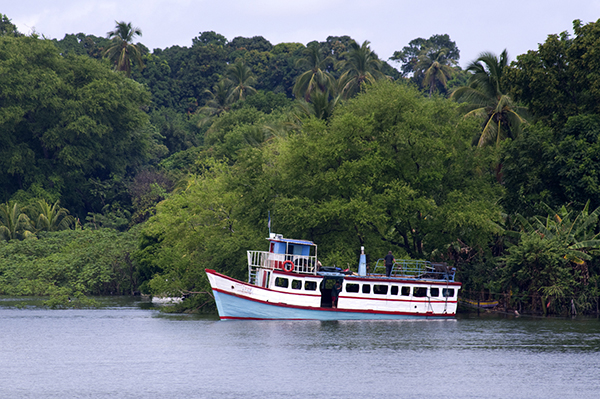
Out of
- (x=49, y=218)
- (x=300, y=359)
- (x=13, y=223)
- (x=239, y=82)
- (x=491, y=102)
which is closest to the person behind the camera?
(x=300, y=359)

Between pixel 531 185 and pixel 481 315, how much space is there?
9.37 meters

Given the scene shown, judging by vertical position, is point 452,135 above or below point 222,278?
above

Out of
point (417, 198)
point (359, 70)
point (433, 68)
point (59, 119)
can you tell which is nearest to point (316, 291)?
point (417, 198)

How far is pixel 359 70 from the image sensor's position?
98.9 meters

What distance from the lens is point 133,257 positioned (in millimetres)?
68438

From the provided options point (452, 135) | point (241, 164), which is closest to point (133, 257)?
point (241, 164)

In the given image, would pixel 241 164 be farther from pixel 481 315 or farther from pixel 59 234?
pixel 59 234

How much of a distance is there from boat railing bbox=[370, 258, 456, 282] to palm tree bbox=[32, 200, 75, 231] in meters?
47.6

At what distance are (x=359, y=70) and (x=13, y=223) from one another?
43.3 m

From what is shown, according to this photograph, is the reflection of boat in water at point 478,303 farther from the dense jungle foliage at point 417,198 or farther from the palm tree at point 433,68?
the palm tree at point 433,68

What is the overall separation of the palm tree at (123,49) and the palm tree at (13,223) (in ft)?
120

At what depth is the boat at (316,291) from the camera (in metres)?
48.3

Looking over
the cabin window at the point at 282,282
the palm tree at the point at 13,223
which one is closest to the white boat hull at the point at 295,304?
the cabin window at the point at 282,282

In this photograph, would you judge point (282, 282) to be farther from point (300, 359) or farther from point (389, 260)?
point (300, 359)
